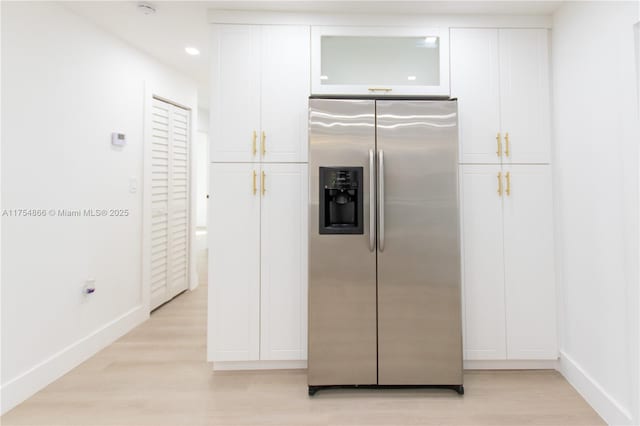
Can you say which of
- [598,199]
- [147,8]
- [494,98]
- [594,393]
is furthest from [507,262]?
[147,8]

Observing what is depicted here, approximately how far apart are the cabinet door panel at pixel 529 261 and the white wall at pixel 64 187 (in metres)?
3.10

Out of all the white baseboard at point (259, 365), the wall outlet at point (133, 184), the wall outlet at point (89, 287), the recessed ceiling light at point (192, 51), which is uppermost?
the recessed ceiling light at point (192, 51)

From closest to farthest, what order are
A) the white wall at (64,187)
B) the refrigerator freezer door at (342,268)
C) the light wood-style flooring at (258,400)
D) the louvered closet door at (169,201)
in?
the light wood-style flooring at (258,400) → the white wall at (64,187) → the refrigerator freezer door at (342,268) → the louvered closet door at (169,201)

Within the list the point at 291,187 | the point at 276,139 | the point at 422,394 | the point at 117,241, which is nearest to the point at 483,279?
the point at 422,394

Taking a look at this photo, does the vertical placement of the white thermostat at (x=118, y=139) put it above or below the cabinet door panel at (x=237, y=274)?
above

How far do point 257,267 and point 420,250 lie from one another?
109 cm

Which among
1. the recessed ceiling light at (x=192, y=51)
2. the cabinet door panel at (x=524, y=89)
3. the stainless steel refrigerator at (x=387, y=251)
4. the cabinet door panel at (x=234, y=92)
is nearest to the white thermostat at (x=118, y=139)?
the recessed ceiling light at (x=192, y=51)

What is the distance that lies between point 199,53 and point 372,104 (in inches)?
78.5

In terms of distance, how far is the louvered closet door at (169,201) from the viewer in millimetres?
3369

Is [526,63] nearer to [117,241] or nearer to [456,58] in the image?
[456,58]

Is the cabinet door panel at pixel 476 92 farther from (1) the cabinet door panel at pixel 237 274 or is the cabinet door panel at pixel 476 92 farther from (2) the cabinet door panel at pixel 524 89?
(1) the cabinet door panel at pixel 237 274

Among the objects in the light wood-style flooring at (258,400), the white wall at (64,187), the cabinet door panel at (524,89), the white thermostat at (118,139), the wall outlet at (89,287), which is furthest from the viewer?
the white thermostat at (118,139)

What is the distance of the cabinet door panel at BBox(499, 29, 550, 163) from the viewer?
2.27 metres

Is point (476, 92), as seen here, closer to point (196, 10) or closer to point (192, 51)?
point (196, 10)
